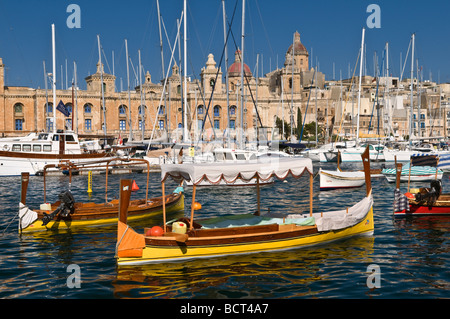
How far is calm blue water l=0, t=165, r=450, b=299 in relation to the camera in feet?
37.0

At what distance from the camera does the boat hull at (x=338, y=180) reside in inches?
1180

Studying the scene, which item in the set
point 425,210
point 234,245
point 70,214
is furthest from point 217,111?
point 234,245

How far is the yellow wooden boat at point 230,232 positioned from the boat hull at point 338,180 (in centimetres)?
1420

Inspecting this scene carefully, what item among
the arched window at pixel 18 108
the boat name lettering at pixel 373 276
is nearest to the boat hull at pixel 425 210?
the boat name lettering at pixel 373 276

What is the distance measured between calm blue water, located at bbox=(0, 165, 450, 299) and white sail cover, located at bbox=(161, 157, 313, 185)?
2185mm

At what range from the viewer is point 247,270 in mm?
12625

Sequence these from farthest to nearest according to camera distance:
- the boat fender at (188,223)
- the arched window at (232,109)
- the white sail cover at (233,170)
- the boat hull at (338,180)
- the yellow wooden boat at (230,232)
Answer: the arched window at (232,109) < the boat hull at (338,180) < the boat fender at (188,223) < the white sail cover at (233,170) < the yellow wooden boat at (230,232)

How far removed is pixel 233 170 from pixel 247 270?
9.22ft

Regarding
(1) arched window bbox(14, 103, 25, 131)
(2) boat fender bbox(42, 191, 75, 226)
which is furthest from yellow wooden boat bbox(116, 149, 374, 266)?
(1) arched window bbox(14, 103, 25, 131)

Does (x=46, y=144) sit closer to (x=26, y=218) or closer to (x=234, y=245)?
(x=26, y=218)

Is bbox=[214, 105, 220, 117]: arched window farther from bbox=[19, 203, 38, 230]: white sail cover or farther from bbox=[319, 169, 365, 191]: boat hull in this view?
bbox=[19, 203, 38, 230]: white sail cover
